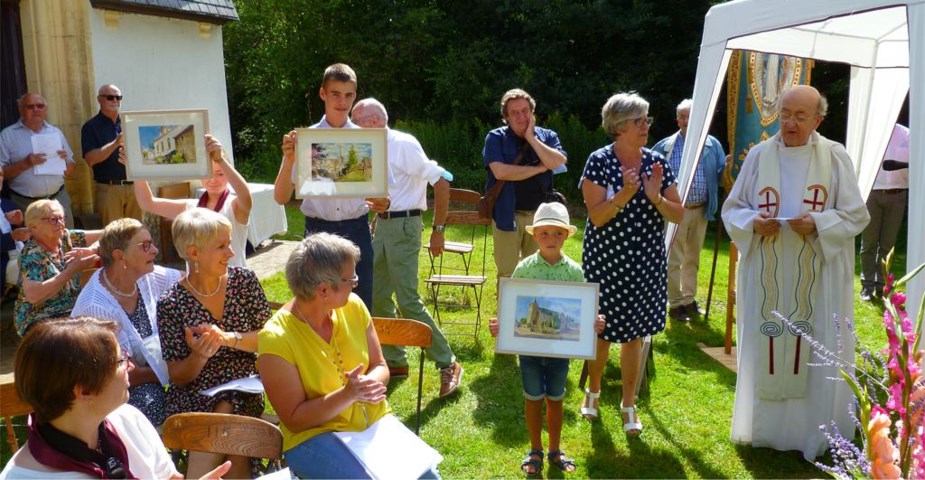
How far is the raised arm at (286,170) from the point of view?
484cm

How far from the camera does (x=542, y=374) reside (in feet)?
14.8

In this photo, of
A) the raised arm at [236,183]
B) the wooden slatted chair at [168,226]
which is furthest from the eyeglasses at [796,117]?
the wooden slatted chair at [168,226]

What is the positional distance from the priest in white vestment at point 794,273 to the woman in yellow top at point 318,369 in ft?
8.55

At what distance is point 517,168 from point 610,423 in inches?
86.7

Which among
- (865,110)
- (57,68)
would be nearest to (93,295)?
(57,68)

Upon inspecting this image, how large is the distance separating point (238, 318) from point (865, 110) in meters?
6.06

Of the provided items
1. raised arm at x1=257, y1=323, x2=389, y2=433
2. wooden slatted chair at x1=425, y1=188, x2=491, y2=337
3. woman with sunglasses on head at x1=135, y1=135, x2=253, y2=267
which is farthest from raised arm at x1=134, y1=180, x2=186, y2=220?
wooden slatted chair at x1=425, y1=188, x2=491, y2=337

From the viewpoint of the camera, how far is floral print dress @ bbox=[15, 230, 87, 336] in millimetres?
4973

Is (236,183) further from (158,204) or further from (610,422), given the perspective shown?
(610,422)

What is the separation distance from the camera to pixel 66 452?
2385 mm

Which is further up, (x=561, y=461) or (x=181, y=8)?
(x=181, y=8)

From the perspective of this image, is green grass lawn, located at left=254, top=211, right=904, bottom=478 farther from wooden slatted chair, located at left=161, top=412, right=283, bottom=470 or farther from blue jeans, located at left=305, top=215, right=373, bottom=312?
wooden slatted chair, located at left=161, top=412, right=283, bottom=470

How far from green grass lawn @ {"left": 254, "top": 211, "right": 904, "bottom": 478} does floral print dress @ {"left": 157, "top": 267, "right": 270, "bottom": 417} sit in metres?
1.46

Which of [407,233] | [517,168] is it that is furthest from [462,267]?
[407,233]
